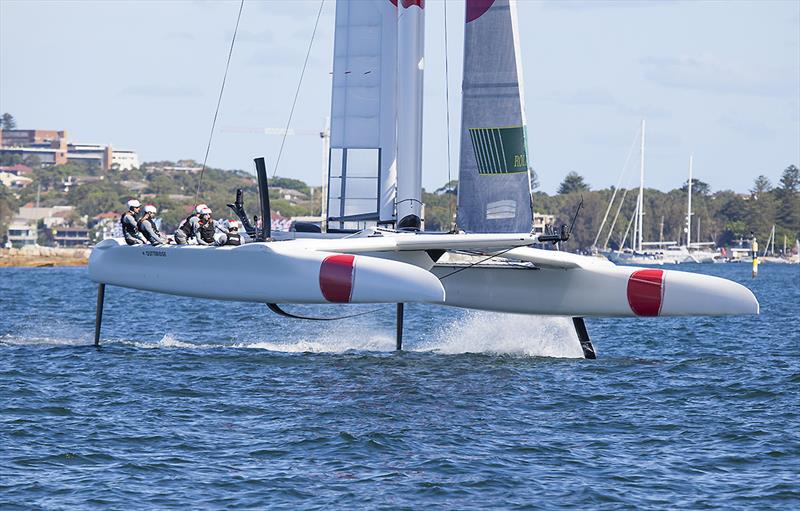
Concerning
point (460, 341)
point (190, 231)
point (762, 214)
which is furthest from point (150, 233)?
point (762, 214)

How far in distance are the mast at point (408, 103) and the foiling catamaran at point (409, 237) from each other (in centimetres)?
1

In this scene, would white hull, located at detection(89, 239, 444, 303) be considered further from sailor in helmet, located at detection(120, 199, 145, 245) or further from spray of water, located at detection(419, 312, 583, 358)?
spray of water, located at detection(419, 312, 583, 358)

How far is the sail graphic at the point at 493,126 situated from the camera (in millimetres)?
12602

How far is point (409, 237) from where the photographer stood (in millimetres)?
12094

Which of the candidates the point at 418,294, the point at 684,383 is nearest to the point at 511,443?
the point at 418,294

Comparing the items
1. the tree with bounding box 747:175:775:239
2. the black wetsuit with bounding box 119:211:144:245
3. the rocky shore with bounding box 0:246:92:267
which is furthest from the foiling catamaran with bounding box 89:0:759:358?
the tree with bounding box 747:175:775:239

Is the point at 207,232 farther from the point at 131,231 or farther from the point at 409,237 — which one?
the point at 409,237

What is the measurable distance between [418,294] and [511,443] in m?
2.45

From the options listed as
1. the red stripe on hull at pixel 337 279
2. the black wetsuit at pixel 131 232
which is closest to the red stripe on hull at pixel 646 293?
the red stripe on hull at pixel 337 279

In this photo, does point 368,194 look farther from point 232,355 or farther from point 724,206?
point 724,206

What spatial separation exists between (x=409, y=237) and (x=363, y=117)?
2528 millimetres

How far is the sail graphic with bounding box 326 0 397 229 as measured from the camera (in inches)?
549

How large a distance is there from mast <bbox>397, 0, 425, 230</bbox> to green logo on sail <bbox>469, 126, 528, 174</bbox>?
1.18 m

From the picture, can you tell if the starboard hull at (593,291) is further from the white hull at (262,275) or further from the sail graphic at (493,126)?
the white hull at (262,275)
